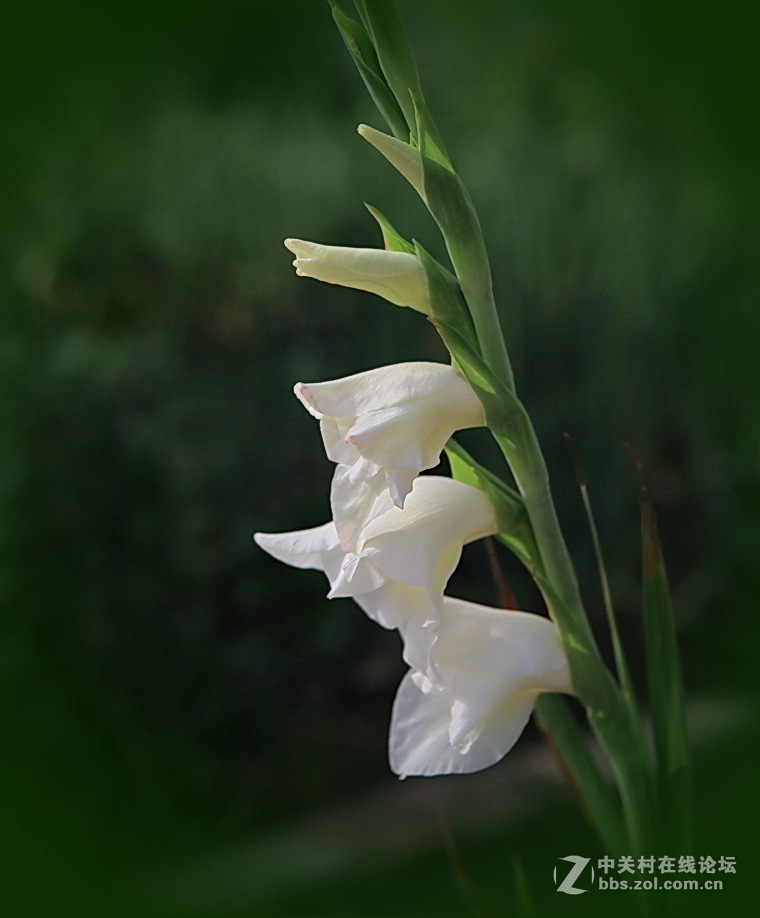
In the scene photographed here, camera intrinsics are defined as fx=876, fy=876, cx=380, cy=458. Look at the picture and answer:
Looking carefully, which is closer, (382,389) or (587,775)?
(382,389)

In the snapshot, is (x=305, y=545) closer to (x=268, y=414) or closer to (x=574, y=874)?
(x=574, y=874)

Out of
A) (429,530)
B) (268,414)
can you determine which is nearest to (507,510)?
(429,530)

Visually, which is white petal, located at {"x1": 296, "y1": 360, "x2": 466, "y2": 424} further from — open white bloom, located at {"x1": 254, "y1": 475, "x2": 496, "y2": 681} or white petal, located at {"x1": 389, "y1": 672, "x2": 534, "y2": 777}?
white petal, located at {"x1": 389, "y1": 672, "x2": 534, "y2": 777}

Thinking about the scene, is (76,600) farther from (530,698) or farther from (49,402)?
(530,698)

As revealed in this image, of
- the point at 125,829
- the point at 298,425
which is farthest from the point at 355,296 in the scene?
the point at 125,829

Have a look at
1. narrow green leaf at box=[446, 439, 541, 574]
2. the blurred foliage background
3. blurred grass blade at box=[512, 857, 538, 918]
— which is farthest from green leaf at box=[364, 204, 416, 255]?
the blurred foliage background
